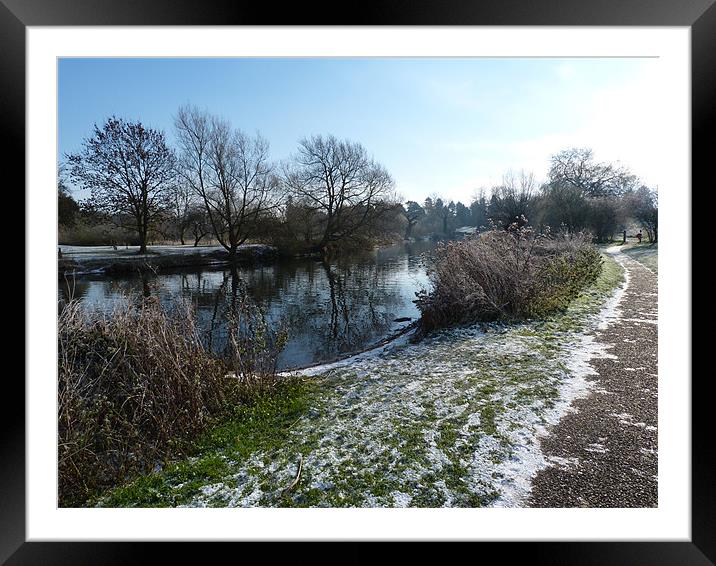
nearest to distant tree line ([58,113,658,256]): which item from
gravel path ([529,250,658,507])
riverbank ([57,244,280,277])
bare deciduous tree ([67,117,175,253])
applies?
bare deciduous tree ([67,117,175,253])

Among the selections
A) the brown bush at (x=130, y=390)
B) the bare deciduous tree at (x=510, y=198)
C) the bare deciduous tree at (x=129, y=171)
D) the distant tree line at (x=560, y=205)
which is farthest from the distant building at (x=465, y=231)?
the bare deciduous tree at (x=129, y=171)

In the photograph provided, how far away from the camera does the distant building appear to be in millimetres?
6093

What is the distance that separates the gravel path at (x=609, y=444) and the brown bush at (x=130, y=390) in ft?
7.03

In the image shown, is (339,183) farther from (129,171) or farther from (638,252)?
(638,252)

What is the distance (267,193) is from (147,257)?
211 cm

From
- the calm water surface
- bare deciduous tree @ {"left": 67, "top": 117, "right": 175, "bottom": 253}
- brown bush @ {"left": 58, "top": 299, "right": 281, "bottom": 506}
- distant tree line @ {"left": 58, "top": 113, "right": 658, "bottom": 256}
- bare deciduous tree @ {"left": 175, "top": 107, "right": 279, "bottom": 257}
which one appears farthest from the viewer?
bare deciduous tree @ {"left": 175, "top": 107, "right": 279, "bottom": 257}

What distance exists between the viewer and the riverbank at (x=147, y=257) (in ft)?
11.4

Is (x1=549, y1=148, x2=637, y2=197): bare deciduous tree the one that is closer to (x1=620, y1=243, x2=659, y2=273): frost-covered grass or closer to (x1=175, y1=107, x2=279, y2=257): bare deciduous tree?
(x1=620, y1=243, x2=659, y2=273): frost-covered grass

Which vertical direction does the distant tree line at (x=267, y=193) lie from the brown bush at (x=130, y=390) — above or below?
above

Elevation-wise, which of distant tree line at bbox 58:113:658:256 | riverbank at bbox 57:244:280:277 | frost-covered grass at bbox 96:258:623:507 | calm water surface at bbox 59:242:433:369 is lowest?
frost-covered grass at bbox 96:258:623:507

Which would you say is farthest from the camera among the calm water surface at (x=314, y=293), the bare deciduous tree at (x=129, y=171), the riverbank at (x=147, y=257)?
the calm water surface at (x=314, y=293)

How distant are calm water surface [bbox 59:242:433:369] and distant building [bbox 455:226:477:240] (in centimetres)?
51
